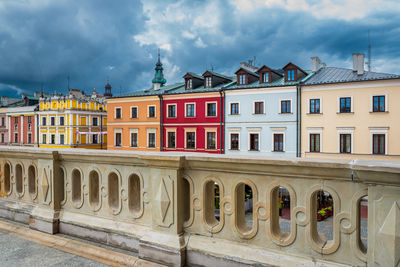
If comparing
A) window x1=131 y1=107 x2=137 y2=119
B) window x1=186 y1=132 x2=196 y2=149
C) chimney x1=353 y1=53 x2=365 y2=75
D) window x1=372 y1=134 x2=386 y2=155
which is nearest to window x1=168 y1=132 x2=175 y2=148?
window x1=186 y1=132 x2=196 y2=149

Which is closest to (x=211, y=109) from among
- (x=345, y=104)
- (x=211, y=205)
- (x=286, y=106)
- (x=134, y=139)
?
(x=286, y=106)

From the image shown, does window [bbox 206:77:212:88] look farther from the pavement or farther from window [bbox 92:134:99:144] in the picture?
the pavement

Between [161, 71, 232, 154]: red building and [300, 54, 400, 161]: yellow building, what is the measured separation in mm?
8490

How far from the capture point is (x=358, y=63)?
24.9m

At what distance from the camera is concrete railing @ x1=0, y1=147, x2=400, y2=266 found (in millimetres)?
2135

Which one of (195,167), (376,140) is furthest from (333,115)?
(195,167)

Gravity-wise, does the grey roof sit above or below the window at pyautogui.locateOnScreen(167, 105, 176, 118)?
above

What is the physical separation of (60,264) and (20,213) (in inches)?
71.9

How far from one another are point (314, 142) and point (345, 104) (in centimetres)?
406

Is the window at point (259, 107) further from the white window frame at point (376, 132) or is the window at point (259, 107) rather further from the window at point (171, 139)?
the window at point (171, 139)

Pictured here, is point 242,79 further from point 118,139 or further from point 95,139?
point 95,139

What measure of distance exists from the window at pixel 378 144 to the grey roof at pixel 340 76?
15.1ft

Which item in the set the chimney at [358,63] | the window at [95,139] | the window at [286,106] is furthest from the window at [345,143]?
the window at [95,139]

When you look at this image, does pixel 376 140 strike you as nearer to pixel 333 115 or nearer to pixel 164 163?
pixel 333 115
